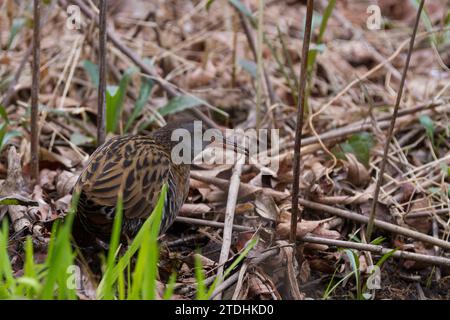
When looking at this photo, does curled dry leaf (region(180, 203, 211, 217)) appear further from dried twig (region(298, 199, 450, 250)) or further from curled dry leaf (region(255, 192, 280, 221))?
dried twig (region(298, 199, 450, 250))

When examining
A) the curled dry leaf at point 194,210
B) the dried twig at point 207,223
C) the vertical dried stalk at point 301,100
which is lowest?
the dried twig at point 207,223

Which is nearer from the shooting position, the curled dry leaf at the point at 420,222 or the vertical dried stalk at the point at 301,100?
the vertical dried stalk at the point at 301,100

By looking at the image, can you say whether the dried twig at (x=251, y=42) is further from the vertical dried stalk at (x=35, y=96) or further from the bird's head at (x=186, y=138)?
the vertical dried stalk at (x=35, y=96)

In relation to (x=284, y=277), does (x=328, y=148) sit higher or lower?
higher

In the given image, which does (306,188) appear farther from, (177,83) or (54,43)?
(54,43)

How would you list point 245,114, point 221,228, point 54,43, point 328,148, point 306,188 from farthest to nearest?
1. point 54,43
2. point 245,114
3. point 328,148
4. point 306,188
5. point 221,228

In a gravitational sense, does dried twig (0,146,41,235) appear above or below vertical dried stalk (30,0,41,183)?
below

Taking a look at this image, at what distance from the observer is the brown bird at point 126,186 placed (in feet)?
12.2

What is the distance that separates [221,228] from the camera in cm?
454

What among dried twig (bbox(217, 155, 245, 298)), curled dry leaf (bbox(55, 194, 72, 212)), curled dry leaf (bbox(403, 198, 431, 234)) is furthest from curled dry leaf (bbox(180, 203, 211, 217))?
curled dry leaf (bbox(403, 198, 431, 234))

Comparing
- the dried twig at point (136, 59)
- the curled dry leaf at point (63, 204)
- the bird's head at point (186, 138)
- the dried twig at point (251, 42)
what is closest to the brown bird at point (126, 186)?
the bird's head at point (186, 138)

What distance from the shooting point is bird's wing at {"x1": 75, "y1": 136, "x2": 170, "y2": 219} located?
12.1 ft

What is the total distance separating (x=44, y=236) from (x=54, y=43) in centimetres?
291

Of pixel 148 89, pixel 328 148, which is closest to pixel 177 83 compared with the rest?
pixel 148 89
